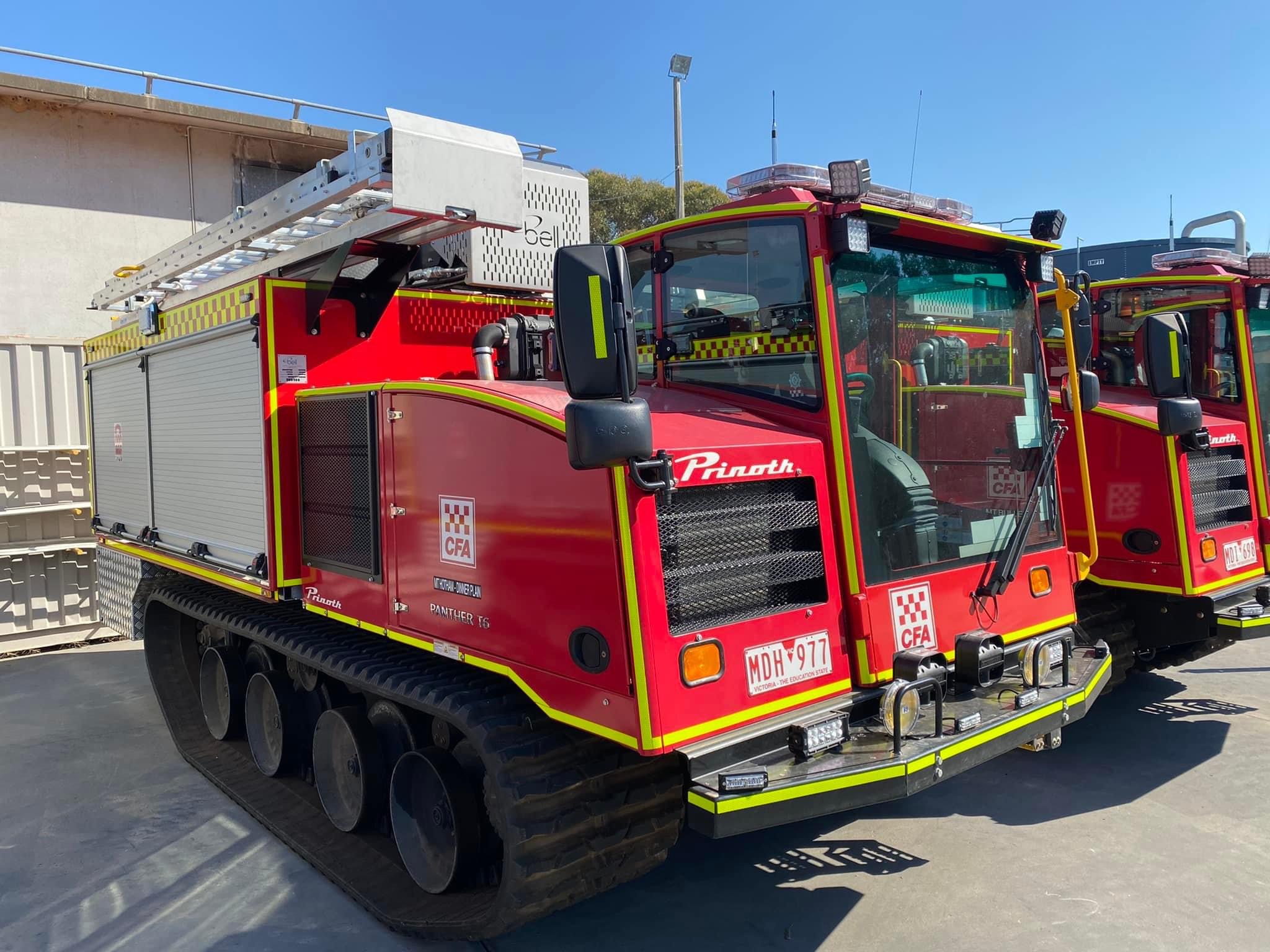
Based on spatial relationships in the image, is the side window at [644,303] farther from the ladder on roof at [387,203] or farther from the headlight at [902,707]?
the headlight at [902,707]

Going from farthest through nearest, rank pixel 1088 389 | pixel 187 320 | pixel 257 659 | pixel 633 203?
pixel 633 203
pixel 257 659
pixel 187 320
pixel 1088 389

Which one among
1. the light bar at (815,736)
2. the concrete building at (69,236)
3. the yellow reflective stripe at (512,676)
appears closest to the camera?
the yellow reflective stripe at (512,676)

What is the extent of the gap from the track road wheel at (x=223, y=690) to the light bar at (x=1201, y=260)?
245 inches

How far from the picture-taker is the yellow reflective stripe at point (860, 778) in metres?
2.59

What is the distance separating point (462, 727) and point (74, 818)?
2.91m

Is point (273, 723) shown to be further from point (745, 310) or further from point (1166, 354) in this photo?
point (1166, 354)

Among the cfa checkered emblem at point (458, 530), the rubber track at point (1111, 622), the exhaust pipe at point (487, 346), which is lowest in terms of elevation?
the rubber track at point (1111, 622)

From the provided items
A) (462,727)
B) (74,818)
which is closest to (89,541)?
(74,818)

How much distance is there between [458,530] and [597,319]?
1129 mm

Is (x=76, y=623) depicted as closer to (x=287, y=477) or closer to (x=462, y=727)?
(x=287, y=477)

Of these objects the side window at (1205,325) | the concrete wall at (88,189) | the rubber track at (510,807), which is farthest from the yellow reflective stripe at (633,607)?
the concrete wall at (88,189)

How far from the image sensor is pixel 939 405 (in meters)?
3.53

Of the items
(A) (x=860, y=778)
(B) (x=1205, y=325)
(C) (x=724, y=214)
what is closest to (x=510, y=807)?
(A) (x=860, y=778)

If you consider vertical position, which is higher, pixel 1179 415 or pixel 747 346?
pixel 747 346
